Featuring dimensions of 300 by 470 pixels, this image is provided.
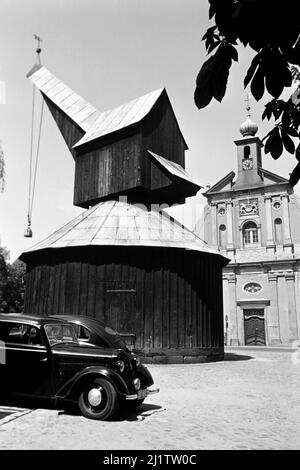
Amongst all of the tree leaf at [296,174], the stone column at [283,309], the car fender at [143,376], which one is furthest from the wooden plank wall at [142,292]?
the stone column at [283,309]

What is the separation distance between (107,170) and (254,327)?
2165 cm

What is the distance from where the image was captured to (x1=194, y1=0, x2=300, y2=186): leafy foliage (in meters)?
2.22

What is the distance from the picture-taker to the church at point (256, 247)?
34.2 meters

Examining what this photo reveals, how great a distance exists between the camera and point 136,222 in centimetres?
1838

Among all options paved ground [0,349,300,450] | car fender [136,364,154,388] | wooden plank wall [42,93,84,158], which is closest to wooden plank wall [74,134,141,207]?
wooden plank wall [42,93,84,158]

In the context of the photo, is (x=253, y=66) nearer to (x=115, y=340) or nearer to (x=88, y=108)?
(x=115, y=340)

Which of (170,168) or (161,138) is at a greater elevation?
(161,138)

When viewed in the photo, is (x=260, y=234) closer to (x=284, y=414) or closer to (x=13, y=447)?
(x=284, y=414)

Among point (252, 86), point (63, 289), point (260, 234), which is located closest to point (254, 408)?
point (252, 86)

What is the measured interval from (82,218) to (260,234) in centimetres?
2199

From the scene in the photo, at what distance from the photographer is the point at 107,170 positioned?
794 inches

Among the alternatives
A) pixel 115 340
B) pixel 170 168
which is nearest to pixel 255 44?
pixel 115 340

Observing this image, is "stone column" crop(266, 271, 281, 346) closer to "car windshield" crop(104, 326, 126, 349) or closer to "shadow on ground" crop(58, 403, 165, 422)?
"car windshield" crop(104, 326, 126, 349)

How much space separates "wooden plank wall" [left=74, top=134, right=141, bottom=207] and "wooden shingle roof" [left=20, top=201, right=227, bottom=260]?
2.78ft
